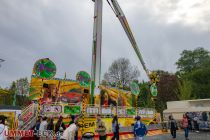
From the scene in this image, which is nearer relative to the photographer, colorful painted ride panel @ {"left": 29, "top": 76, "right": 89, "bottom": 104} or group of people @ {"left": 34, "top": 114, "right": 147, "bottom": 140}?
group of people @ {"left": 34, "top": 114, "right": 147, "bottom": 140}

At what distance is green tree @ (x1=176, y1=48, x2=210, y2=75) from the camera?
66.3 metres

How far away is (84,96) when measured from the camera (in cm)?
3167

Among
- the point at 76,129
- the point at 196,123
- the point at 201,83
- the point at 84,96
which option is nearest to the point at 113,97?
the point at 84,96

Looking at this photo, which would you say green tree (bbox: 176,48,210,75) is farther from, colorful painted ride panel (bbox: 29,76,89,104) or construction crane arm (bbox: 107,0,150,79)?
colorful painted ride panel (bbox: 29,76,89,104)

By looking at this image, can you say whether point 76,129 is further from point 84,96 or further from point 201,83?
point 201,83

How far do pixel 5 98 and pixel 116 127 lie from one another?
4791cm

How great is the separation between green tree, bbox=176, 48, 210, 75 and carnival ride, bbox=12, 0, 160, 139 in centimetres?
3276

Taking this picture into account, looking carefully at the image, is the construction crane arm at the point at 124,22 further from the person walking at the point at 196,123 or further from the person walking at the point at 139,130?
the person walking at the point at 139,130

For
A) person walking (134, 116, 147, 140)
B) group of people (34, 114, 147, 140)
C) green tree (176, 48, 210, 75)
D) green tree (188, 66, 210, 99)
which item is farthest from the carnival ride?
green tree (176, 48, 210, 75)

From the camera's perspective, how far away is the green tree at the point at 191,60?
66.3m

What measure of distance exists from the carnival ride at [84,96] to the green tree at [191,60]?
107ft

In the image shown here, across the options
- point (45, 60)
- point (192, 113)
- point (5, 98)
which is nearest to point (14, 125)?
point (45, 60)

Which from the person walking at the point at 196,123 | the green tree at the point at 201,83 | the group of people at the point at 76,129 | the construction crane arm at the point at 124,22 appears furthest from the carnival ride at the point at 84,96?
the green tree at the point at 201,83

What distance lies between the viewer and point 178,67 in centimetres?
7144
